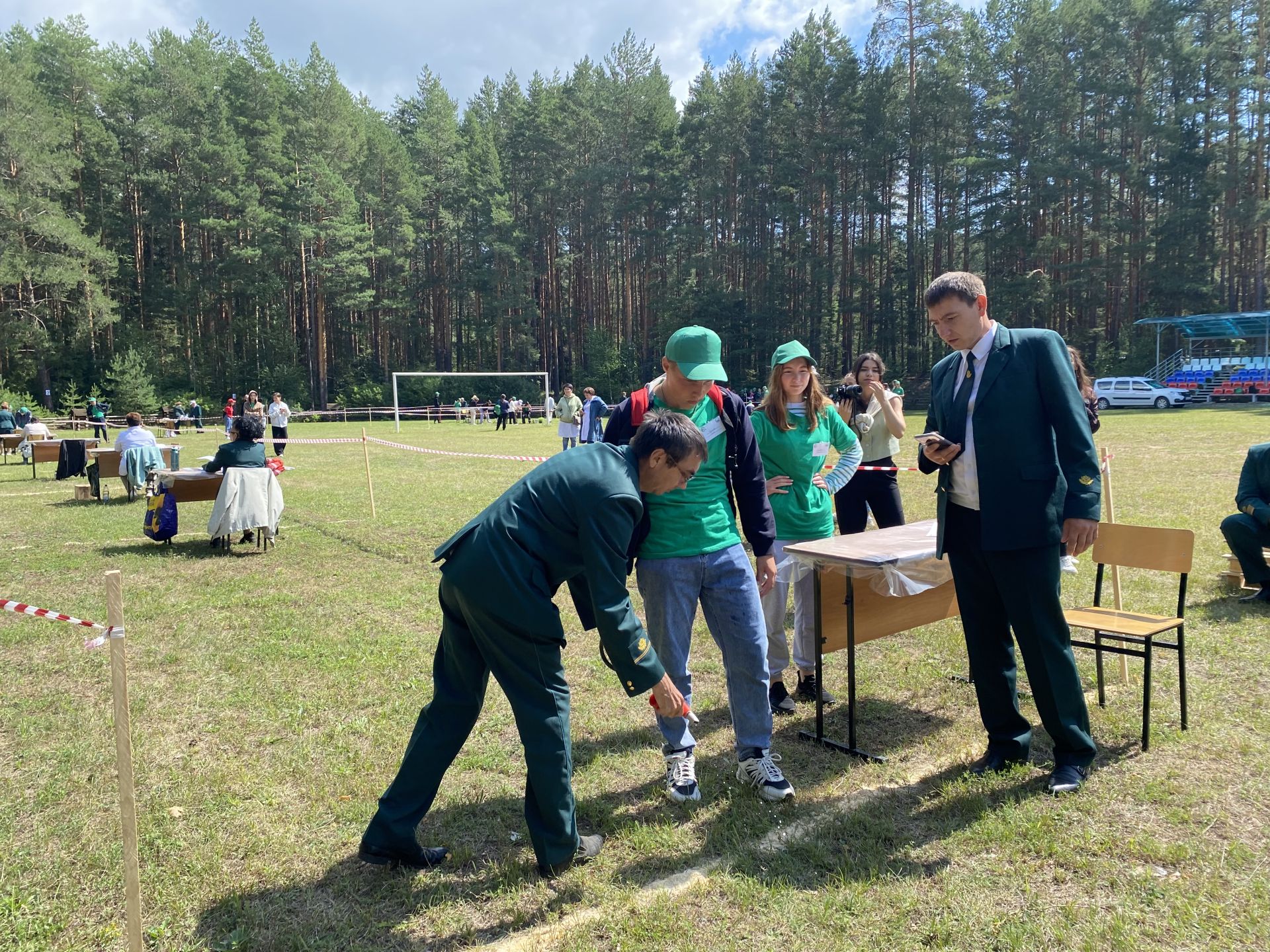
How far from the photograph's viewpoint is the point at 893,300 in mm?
44719

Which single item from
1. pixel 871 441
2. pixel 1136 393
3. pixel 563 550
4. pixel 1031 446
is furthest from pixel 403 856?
pixel 1136 393

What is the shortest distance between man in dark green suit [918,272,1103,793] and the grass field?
1.01 ft

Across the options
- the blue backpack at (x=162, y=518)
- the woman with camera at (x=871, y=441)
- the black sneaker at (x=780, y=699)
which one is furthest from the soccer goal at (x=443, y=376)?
the black sneaker at (x=780, y=699)

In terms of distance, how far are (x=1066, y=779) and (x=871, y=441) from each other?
3172mm

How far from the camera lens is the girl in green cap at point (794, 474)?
4199mm

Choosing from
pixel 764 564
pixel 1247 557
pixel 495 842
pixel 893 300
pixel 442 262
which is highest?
pixel 442 262

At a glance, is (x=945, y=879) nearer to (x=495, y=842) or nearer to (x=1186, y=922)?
(x=1186, y=922)

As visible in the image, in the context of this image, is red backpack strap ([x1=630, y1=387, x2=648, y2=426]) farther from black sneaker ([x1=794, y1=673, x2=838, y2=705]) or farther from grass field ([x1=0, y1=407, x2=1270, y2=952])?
black sneaker ([x1=794, y1=673, x2=838, y2=705])

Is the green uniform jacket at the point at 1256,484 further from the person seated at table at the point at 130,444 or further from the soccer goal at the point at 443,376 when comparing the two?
the soccer goal at the point at 443,376

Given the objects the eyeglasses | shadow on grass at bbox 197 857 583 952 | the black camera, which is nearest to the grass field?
shadow on grass at bbox 197 857 583 952

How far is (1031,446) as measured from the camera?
3.33m

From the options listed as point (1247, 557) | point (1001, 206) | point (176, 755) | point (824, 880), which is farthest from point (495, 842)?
point (1001, 206)

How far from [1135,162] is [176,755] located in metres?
45.3

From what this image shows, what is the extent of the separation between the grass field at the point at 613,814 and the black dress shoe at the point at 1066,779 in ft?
0.17
